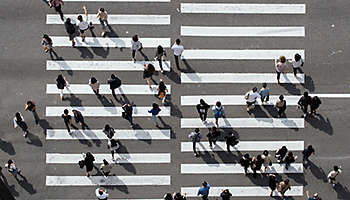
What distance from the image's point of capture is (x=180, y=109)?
28.1 m

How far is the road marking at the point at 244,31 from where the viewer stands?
29.3 m

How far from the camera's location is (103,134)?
27.7 metres

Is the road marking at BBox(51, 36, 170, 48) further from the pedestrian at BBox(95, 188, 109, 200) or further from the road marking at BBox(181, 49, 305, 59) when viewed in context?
the pedestrian at BBox(95, 188, 109, 200)

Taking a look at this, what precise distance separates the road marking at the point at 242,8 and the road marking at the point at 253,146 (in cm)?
665

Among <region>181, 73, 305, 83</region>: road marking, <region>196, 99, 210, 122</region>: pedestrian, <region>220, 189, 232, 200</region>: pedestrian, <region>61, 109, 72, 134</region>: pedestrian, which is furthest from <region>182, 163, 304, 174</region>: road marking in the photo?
<region>61, 109, 72, 134</region>: pedestrian

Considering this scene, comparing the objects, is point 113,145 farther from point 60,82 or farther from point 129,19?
point 129,19

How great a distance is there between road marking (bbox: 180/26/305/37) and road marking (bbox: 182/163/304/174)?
6453 millimetres

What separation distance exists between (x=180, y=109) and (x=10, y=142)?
26.3 feet

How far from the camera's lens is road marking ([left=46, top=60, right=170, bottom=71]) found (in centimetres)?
2872


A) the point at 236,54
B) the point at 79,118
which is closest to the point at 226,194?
the point at 236,54

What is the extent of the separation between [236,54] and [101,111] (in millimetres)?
7028

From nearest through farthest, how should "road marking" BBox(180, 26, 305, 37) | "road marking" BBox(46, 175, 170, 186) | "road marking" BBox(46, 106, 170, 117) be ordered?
"road marking" BBox(46, 175, 170, 186) → "road marking" BBox(46, 106, 170, 117) → "road marking" BBox(180, 26, 305, 37)

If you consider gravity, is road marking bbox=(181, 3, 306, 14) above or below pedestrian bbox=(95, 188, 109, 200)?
above

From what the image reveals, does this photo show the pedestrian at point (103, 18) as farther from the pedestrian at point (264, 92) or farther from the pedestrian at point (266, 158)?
the pedestrian at point (266, 158)
